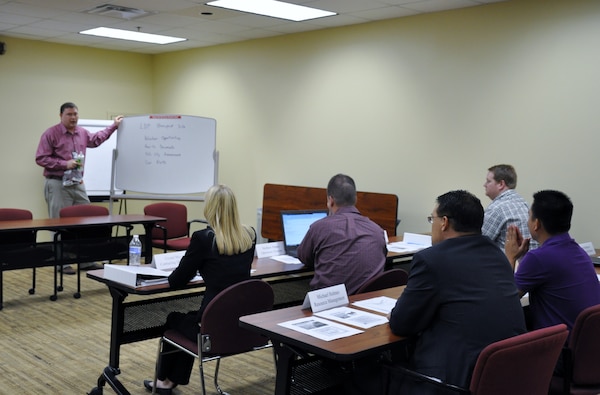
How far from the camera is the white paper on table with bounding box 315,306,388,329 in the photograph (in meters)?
2.72

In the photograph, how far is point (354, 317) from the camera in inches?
111

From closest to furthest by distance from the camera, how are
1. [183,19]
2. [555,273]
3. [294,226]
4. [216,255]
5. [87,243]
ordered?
1. [555,273]
2. [216,255]
3. [294,226]
4. [87,243]
5. [183,19]

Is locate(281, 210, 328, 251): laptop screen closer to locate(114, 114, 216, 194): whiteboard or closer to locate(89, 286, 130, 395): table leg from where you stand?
locate(89, 286, 130, 395): table leg

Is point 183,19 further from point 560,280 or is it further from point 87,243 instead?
point 560,280

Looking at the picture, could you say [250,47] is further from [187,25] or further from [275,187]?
[275,187]

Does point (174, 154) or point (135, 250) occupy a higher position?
point (174, 154)

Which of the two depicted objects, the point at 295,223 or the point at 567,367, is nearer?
the point at 567,367

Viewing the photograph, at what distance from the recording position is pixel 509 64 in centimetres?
595

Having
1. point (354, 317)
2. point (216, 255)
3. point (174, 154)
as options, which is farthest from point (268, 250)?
point (174, 154)

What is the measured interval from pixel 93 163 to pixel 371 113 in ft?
12.8

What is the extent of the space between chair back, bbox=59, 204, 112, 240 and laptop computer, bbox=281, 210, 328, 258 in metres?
2.59

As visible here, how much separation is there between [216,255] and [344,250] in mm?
716

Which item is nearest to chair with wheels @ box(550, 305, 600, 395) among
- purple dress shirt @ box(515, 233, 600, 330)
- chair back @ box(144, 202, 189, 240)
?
purple dress shirt @ box(515, 233, 600, 330)

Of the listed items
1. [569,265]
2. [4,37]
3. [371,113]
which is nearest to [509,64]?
[371,113]
